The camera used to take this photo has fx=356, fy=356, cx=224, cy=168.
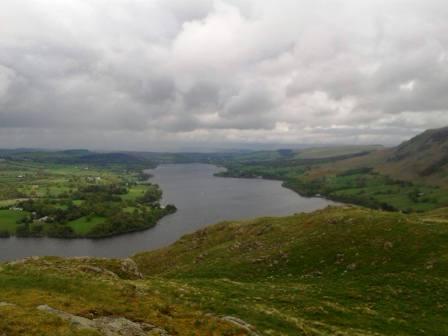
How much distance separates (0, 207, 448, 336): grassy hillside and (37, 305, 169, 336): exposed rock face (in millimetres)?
67

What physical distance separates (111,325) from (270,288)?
21535 millimetres

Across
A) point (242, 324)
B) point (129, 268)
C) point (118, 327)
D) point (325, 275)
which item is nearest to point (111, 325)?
point (118, 327)

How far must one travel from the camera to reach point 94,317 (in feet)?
73.5

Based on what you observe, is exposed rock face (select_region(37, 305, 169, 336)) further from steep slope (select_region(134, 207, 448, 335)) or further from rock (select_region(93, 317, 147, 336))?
steep slope (select_region(134, 207, 448, 335))

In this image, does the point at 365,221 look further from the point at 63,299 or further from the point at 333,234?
the point at 63,299

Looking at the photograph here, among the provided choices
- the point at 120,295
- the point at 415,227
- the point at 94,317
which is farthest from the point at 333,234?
the point at 94,317

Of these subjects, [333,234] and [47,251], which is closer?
[333,234]

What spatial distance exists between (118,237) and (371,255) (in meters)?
159

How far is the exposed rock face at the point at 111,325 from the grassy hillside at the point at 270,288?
7 cm

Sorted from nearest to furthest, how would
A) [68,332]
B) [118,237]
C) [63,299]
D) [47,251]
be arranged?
[68,332]
[63,299]
[47,251]
[118,237]

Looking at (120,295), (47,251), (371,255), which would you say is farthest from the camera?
(47,251)

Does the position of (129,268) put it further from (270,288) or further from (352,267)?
(352,267)

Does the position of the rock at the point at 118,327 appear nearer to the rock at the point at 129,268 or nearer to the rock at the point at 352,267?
the rock at the point at 129,268

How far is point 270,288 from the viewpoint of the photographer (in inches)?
1533
